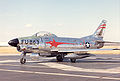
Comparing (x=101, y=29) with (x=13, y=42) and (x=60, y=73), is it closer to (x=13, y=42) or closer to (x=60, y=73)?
(x=13, y=42)

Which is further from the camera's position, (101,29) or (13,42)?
(101,29)

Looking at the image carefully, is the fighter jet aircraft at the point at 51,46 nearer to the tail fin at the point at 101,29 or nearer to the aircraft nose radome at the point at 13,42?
the aircraft nose radome at the point at 13,42

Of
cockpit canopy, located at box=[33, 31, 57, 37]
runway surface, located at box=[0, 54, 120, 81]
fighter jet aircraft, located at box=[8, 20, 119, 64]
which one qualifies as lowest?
runway surface, located at box=[0, 54, 120, 81]

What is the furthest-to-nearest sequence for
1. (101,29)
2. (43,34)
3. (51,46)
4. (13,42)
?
(101,29)
(43,34)
(51,46)
(13,42)

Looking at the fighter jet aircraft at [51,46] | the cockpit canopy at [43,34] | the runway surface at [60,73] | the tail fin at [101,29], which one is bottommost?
the runway surface at [60,73]

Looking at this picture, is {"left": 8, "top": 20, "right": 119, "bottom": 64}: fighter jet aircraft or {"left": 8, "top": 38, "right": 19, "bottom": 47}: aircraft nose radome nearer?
{"left": 8, "top": 38, "right": 19, "bottom": 47}: aircraft nose radome

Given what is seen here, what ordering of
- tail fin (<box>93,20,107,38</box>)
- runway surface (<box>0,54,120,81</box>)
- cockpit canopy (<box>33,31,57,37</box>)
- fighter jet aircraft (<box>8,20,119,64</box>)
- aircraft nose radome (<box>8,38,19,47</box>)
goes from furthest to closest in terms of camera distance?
tail fin (<box>93,20,107,38</box>) → cockpit canopy (<box>33,31,57,37</box>) → fighter jet aircraft (<box>8,20,119,64</box>) → aircraft nose radome (<box>8,38,19,47</box>) → runway surface (<box>0,54,120,81</box>)

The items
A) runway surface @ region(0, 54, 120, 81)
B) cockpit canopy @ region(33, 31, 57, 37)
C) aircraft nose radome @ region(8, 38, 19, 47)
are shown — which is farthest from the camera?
cockpit canopy @ region(33, 31, 57, 37)

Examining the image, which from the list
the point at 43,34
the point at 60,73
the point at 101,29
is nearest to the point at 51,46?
the point at 43,34

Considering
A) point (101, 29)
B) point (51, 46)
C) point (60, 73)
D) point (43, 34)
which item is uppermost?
point (101, 29)

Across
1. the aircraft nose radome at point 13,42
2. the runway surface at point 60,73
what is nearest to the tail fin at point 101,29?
the runway surface at point 60,73

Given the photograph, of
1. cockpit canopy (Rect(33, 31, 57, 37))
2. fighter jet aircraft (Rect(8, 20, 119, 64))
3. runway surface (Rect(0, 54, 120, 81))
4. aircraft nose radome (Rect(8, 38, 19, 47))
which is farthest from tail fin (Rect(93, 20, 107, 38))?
aircraft nose radome (Rect(8, 38, 19, 47))

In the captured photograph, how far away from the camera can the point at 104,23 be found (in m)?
28.8

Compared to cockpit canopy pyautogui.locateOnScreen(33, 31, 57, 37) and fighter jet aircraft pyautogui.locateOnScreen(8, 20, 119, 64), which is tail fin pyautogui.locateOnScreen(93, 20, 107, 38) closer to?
fighter jet aircraft pyautogui.locateOnScreen(8, 20, 119, 64)
